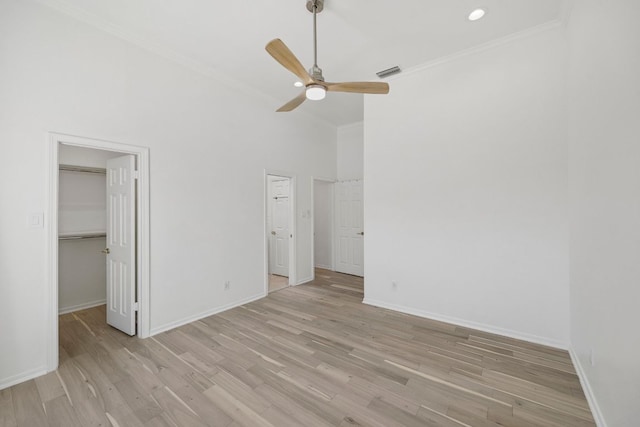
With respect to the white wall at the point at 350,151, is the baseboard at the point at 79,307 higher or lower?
lower

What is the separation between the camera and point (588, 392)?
204cm

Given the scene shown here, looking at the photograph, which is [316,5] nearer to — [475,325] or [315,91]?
[315,91]

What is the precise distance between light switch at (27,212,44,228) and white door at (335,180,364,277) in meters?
4.74

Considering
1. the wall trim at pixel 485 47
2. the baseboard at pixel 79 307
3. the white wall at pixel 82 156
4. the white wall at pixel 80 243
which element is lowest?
the baseboard at pixel 79 307

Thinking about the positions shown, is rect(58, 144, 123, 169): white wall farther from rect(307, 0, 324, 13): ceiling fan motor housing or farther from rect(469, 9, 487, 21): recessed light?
rect(469, 9, 487, 21): recessed light

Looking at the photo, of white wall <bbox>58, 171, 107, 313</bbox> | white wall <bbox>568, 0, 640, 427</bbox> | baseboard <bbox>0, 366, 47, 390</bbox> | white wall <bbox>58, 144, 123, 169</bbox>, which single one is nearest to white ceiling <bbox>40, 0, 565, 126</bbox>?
white wall <bbox>568, 0, 640, 427</bbox>

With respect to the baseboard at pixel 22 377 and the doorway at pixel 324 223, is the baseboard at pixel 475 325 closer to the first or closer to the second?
the doorway at pixel 324 223

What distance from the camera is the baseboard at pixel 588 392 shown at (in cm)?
178

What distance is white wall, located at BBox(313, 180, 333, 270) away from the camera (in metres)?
6.28

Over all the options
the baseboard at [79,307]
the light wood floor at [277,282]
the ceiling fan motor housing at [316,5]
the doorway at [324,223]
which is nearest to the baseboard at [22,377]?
the baseboard at [79,307]

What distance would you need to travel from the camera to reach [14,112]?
2240 millimetres

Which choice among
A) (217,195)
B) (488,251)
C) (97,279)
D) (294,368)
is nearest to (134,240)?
(217,195)

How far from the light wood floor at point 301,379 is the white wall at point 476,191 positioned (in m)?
0.44

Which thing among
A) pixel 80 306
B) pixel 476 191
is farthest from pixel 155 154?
pixel 476 191
